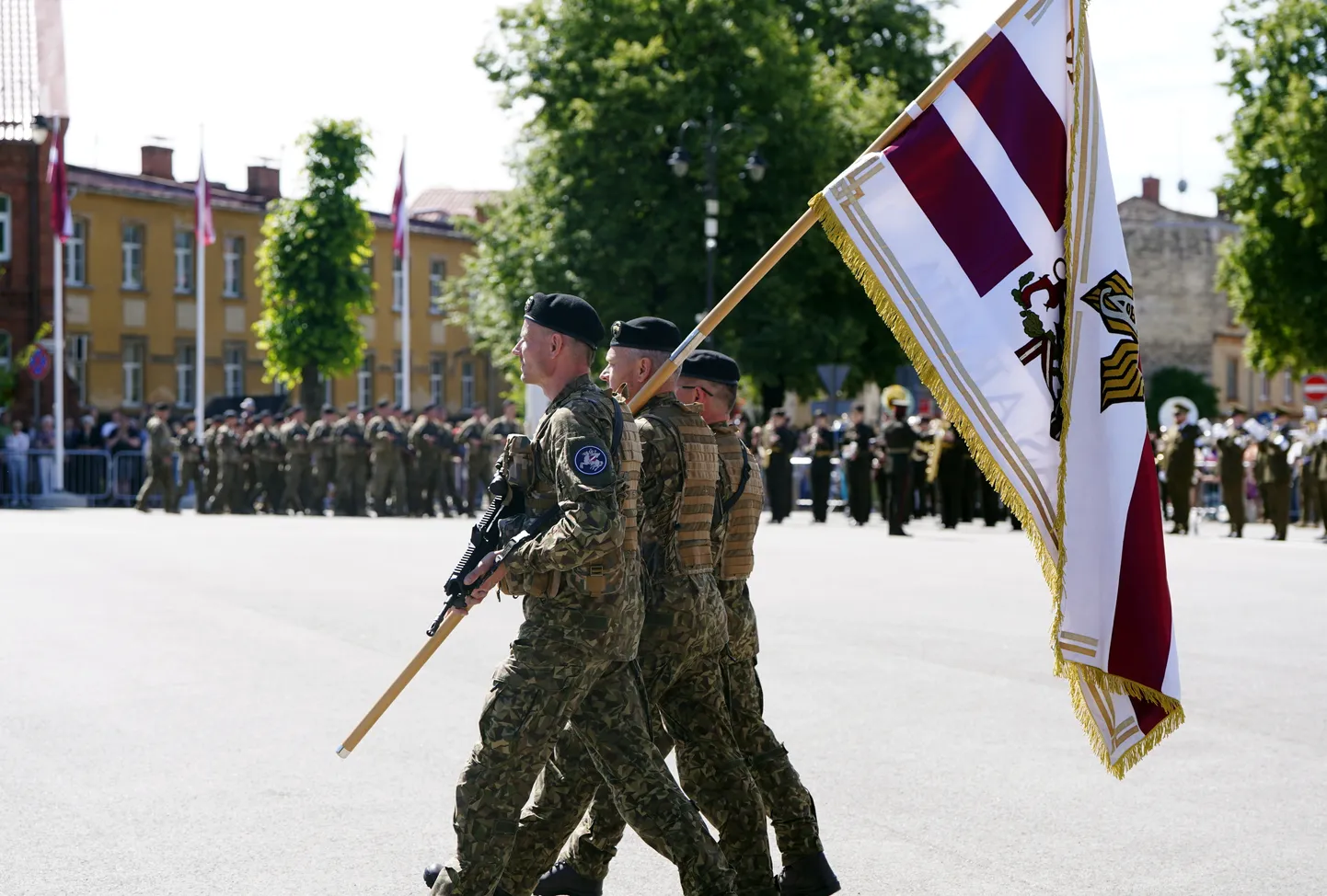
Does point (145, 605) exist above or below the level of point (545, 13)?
below

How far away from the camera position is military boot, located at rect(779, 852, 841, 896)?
555cm

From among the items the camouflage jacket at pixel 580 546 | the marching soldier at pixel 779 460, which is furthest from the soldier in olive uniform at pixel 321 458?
the camouflage jacket at pixel 580 546

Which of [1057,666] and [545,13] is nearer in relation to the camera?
[1057,666]

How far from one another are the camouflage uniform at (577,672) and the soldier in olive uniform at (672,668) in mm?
282

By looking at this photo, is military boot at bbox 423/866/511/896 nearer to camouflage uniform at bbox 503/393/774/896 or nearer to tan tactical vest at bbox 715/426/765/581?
camouflage uniform at bbox 503/393/774/896

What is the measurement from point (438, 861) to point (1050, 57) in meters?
3.43

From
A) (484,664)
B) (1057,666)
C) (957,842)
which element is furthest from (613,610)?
(484,664)

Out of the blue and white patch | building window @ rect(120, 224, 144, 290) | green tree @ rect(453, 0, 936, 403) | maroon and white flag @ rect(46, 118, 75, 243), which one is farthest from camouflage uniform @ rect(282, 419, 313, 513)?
the blue and white patch

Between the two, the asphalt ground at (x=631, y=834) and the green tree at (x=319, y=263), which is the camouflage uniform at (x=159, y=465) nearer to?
the green tree at (x=319, y=263)

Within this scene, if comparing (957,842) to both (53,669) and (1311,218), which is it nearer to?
(53,669)

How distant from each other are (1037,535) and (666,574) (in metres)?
1.19

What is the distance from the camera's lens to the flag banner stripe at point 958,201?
5.84m

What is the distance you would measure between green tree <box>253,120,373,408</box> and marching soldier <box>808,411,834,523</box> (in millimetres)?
21512

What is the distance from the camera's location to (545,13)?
1591 inches
